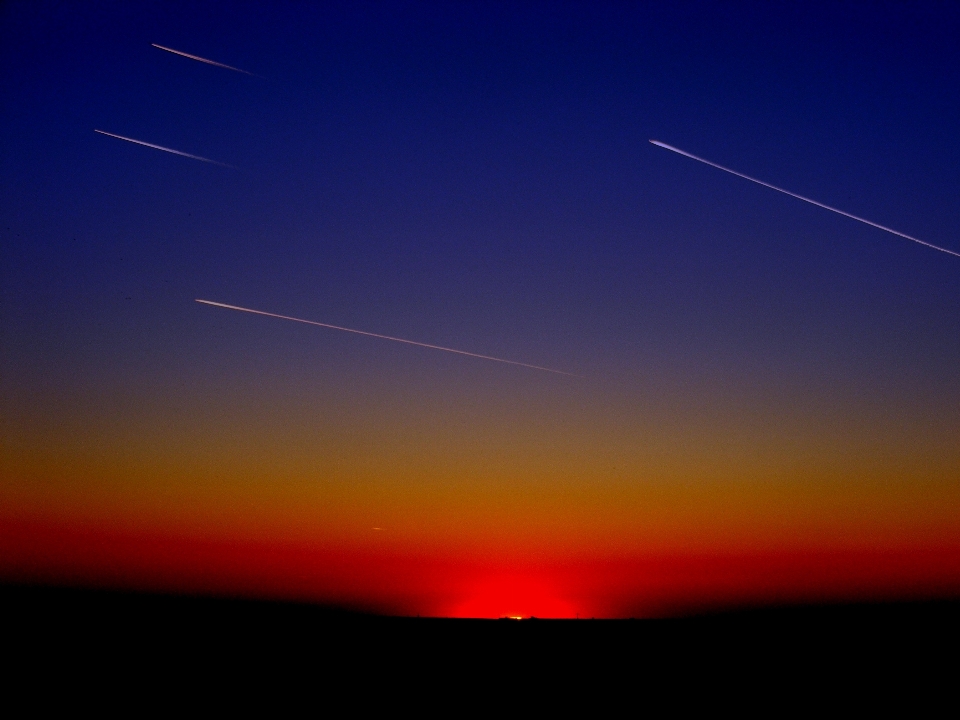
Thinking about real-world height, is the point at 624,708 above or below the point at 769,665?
below

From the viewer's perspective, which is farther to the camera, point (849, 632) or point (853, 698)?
point (849, 632)

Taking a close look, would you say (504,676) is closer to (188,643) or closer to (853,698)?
(853,698)

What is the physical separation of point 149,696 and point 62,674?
242cm

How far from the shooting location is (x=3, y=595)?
42812 millimetres

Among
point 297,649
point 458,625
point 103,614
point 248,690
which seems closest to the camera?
point 248,690

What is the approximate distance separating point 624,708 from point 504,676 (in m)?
3.09

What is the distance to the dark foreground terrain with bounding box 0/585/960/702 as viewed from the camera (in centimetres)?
1731

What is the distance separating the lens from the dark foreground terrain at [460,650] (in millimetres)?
17312

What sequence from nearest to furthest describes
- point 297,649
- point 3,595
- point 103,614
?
point 297,649 < point 103,614 < point 3,595

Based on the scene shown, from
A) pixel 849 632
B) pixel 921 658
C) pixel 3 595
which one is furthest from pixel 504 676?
pixel 3 595

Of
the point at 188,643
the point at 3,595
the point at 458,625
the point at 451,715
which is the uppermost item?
the point at 3,595

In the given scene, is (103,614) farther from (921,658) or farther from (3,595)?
(921,658)

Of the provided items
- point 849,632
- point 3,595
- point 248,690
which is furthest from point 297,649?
point 3,595

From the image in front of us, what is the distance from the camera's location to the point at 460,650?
20.5m
